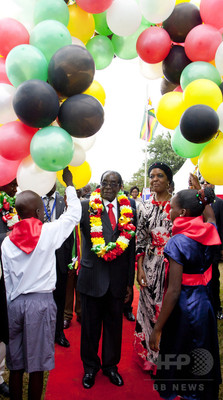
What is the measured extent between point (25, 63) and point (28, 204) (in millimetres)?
1003

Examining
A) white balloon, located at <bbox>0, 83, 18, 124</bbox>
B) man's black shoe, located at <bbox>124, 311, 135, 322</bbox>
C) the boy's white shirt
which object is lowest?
man's black shoe, located at <bbox>124, 311, 135, 322</bbox>

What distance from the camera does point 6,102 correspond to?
7.38 ft

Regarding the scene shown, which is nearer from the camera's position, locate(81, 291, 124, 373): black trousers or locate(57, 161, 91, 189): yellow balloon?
locate(57, 161, 91, 189): yellow balloon

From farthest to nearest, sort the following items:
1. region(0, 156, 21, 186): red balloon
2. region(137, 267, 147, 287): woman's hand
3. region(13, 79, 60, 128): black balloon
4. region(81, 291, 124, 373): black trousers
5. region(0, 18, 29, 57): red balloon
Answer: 1. region(137, 267, 147, 287): woman's hand
2. region(81, 291, 124, 373): black trousers
3. region(0, 156, 21, 186): red balloon
4. region(0, 18, 29, 57): red balloon
5. region(13, 79, 60, 128): black balloon

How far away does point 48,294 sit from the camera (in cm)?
230

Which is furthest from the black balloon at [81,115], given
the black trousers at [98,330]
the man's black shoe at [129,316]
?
the man's black shoe at [129,316]

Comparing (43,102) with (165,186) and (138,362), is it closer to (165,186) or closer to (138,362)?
(165,186)

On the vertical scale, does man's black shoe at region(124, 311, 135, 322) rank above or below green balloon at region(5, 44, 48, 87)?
below

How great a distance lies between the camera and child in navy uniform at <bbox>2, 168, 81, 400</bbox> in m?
2.17

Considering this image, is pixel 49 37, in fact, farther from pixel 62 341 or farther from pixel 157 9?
pixel 62 341

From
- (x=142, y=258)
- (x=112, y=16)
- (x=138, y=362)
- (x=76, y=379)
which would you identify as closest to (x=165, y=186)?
(x=142, y=258)

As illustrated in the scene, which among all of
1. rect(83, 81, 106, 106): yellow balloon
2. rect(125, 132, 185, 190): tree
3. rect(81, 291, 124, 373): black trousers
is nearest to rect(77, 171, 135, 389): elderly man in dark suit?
rect(81, 291, 124, 373): black trousers

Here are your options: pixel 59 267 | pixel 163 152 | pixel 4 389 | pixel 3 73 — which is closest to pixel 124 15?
pixel 3 73

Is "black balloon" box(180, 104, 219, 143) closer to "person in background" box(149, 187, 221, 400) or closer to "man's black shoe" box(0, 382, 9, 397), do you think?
"person in background" box(149, 187, 221, 400)
